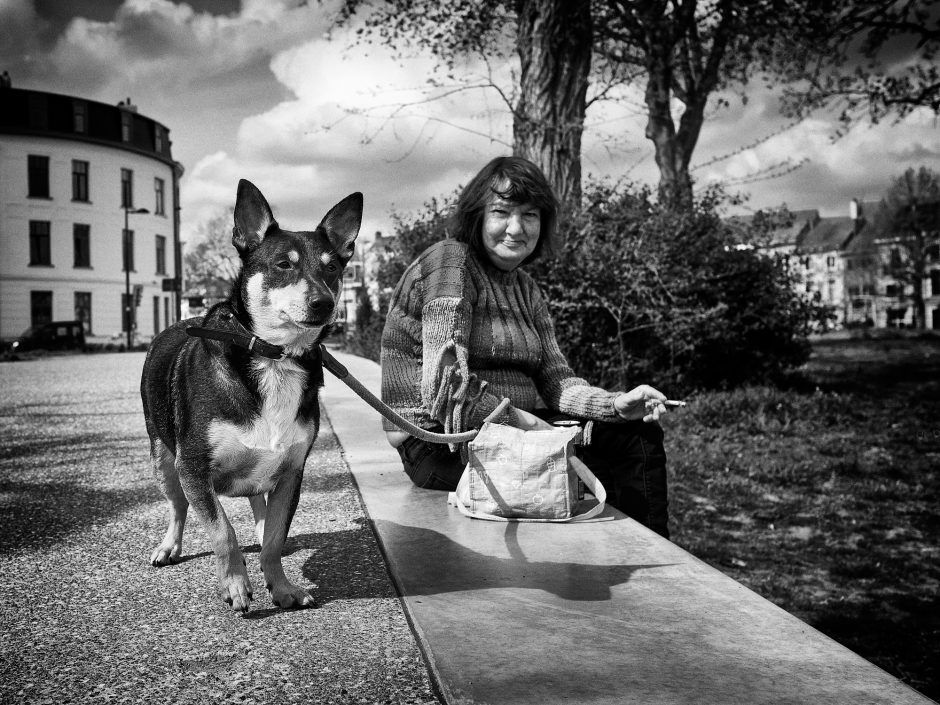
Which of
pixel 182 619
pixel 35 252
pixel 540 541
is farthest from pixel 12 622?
pixel 35 252

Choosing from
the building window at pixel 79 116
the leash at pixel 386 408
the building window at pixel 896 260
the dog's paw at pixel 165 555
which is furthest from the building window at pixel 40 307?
the building window at pixel 896 260

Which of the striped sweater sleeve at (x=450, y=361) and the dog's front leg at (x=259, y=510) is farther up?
the striped sweater sleeve at (x=450, y=361)

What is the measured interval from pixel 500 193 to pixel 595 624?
6.96ft

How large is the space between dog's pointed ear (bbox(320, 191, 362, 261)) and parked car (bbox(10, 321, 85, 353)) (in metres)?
30.6

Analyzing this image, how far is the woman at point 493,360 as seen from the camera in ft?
11.3

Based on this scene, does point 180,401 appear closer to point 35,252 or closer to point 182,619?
point 182,619

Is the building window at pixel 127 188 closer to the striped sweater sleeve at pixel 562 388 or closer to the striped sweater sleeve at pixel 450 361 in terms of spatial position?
the striped sweater sleeve at pixel 562 388

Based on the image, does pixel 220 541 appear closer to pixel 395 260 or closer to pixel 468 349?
pixel 468 349

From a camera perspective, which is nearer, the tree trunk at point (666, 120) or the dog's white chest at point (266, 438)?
the dog's white chest at point (266, 438)

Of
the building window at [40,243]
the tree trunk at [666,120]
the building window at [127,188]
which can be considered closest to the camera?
the tree trunk at [666,120]

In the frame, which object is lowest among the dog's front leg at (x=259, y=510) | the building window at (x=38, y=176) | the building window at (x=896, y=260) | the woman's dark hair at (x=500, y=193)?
the dog's front leg at (x=259, y=510)

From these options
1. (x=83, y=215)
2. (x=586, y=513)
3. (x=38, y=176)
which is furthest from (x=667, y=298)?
(x=83, y=215)

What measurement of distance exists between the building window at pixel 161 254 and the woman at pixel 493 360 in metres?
43.9

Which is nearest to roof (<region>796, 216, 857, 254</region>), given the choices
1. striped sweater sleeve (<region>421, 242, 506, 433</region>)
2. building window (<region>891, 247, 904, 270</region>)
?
building window (<region>891, 247, 904, 270</region>)
